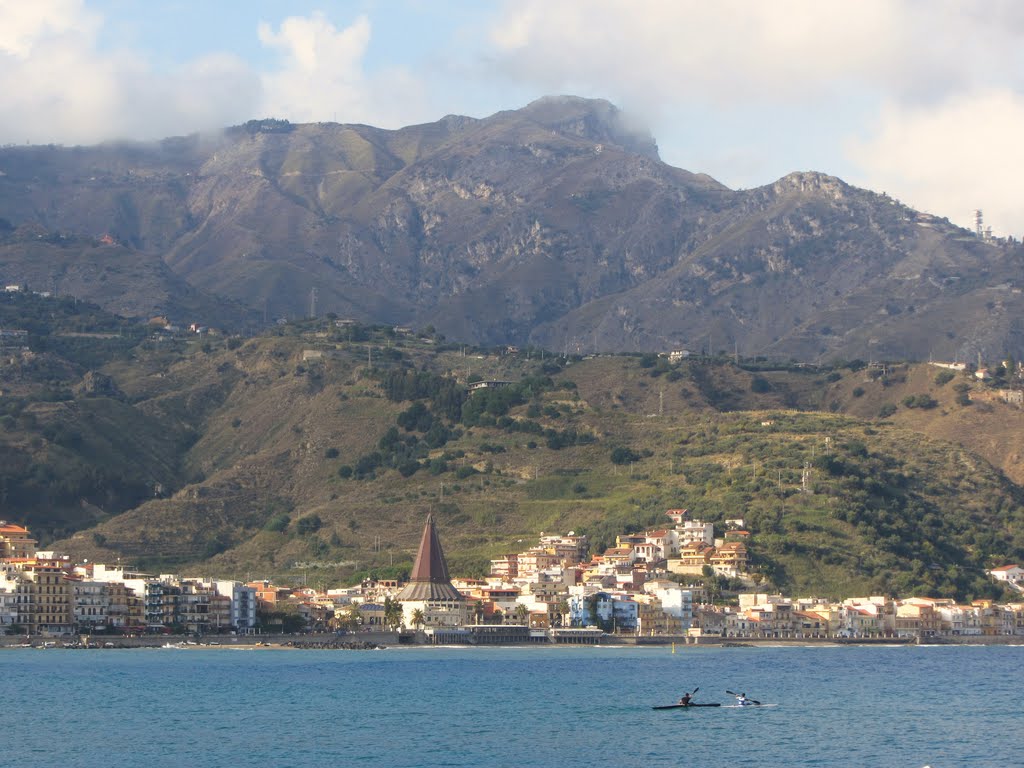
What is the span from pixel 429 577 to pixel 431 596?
1961mm

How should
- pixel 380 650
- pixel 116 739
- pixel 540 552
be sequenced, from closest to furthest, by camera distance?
1. pixel 116 739
2. pixel 380 650
3. pixel 540 552

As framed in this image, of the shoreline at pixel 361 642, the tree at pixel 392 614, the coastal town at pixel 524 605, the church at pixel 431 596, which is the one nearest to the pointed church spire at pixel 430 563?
the church at pixel 431 596

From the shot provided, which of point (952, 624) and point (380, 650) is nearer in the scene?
point (380, 650)

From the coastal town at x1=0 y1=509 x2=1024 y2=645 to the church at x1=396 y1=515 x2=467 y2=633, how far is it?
121mm

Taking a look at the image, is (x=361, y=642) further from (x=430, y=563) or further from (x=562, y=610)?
(x=562, y=610)

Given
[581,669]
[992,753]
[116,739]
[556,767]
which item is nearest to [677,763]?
[556,767]

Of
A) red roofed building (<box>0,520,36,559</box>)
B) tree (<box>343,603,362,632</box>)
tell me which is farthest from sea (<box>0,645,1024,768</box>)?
red roofed building (<box>0,520,36,559</box>)

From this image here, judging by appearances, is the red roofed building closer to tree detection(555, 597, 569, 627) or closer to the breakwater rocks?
the breakwater rocks

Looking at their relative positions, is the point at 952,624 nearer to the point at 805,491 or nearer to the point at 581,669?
the point at 805,491

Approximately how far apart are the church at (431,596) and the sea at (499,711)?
2033 centimetres

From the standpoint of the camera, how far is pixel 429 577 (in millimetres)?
177625

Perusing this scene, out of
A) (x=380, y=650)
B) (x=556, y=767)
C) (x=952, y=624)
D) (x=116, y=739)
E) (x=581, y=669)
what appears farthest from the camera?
(x=952, y=624)

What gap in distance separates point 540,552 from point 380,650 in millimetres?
28163

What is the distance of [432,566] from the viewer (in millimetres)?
178250
